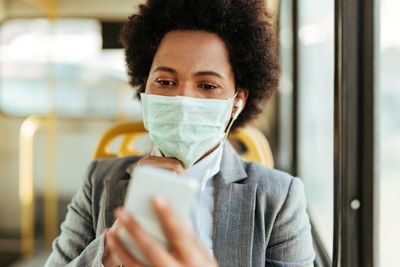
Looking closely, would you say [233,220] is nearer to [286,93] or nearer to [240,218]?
[240,218]

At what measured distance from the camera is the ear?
1379mm

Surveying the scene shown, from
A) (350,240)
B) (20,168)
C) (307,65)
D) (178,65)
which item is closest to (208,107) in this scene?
(178,65)

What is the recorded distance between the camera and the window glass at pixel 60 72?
4.05m

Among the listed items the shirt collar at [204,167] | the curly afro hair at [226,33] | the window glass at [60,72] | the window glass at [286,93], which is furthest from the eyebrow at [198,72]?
the window glass at [60,72]

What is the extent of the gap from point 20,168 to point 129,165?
313 centimetres

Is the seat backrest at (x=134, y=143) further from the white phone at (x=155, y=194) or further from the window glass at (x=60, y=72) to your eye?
the window glass at (x=60, y=72)

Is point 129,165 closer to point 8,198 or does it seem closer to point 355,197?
point 355,197

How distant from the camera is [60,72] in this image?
4.17 metres

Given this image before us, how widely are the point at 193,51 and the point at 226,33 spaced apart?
15 cm

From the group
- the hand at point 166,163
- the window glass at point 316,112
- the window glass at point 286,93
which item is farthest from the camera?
the window glass at point 286,93

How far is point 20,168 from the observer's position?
4.21m

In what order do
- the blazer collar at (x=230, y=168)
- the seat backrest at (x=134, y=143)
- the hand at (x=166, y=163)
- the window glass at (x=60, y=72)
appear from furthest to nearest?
the window glass at (x=60, y=72), the seat backrest at (x=134, y=143), the blazer collar at (x=230, y=168), the hand at (x=166, y=163)

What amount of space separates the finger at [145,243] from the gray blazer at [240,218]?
0.55 meters

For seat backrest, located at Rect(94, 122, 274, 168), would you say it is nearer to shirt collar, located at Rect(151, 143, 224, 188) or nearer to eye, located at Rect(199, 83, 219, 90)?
shirt collar, located at Rect(151, 143, 224, 188)
